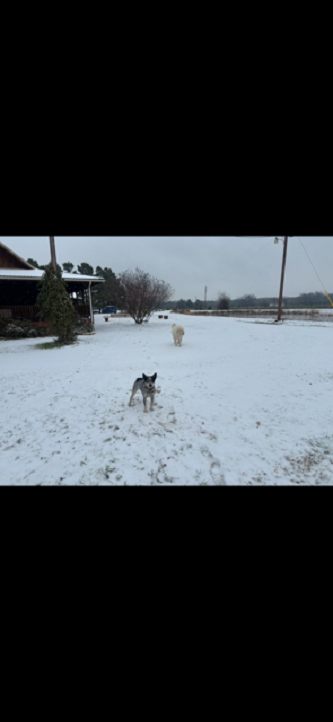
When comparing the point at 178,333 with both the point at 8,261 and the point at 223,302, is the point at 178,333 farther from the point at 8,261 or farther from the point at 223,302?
the point at 223,302

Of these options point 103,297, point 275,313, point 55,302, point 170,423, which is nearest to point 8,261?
point 55,302

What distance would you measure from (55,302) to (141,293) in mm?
10507

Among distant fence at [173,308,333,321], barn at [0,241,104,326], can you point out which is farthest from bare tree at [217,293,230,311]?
barn at [0,241,104,326]

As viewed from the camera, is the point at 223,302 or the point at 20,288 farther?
the point at 223,302

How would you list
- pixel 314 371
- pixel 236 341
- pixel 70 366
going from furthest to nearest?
pixel 236 341 → pixel 70 366 → pixel 314 371

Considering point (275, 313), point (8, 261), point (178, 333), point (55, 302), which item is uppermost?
point (8, 261)

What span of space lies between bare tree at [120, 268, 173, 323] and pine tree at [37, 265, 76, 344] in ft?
31.4

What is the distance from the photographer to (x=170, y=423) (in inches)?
176

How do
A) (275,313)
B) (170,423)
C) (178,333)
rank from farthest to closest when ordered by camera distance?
(275,313)
(178,333)
(170,423)

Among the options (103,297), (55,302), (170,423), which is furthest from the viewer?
(103,297)
